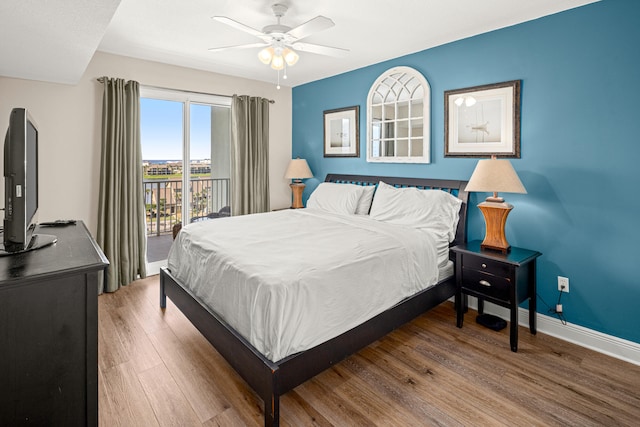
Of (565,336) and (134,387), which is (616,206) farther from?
(134,387)

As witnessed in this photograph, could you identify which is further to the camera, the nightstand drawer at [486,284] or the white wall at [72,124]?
the white wall at [72,124]

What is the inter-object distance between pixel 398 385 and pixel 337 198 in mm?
2264

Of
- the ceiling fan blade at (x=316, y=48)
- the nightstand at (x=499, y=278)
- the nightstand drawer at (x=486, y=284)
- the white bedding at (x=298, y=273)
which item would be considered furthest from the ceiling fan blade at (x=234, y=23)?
the nightstand drawer at (x=486, y=284)

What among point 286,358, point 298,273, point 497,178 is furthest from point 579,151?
point 286,358

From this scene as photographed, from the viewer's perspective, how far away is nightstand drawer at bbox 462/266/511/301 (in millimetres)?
2600

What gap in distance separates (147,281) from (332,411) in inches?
114

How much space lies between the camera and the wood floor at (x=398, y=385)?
1.91 m

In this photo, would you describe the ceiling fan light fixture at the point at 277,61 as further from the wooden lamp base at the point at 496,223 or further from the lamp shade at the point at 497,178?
the wooden lamp base at the point at 496,223

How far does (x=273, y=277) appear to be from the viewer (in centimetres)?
194

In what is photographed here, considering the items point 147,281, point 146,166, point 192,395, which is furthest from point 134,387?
point 146,166

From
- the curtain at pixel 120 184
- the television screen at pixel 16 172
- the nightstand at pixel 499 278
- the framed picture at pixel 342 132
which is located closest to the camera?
the television screen at pixel 16 172

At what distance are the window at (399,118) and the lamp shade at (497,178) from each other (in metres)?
0.94

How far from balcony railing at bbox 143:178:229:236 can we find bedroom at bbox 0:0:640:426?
0.98 m

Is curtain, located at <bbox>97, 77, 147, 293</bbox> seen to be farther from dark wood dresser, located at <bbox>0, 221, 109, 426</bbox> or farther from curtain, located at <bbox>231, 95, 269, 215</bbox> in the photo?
dark wood dresser, located at <bbox>0, 221, 109, 426</bbox>
